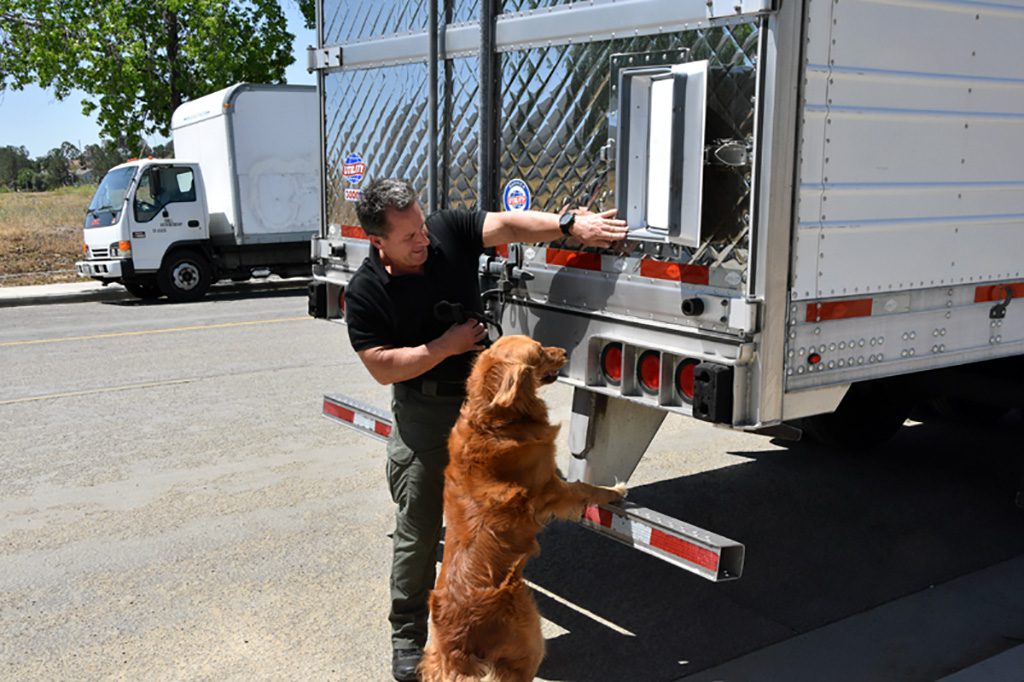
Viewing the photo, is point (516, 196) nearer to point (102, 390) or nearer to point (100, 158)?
point (102, 390)

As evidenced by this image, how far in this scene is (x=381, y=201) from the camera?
365 cm

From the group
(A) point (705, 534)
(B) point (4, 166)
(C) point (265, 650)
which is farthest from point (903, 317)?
(B) point (4, 166)

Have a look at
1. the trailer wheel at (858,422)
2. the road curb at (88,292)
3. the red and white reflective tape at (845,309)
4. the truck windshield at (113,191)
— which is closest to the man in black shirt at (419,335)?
the red and white reflective tape at (845,309)

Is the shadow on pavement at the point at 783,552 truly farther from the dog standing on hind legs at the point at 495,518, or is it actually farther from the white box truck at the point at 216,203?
the white box truck at the point at 216,203

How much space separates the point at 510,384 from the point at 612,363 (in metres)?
0.81

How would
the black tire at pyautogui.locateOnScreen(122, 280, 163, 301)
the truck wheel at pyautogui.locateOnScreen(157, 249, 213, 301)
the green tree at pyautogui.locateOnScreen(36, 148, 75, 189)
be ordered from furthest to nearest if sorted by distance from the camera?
the green tree at pyautogui.locateOnScreen(36, 148, 75, 189) < the black tire at pyautogui.locateOnScreen(122, 280, 163, 301) < the truck wheel at pyautogui.locateOnScreen(157, 249, 213, 301)

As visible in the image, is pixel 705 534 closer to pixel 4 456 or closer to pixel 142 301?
pixel 4 456

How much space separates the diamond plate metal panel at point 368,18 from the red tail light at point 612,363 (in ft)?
6.00

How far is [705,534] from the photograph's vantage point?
362 centimetres

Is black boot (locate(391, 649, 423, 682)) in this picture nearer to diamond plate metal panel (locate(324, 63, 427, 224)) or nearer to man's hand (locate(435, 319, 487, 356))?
man's hand (locate(435, 319, 487, 356))

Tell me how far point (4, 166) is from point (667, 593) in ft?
195

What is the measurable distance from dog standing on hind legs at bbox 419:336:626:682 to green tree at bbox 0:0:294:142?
65.2ft

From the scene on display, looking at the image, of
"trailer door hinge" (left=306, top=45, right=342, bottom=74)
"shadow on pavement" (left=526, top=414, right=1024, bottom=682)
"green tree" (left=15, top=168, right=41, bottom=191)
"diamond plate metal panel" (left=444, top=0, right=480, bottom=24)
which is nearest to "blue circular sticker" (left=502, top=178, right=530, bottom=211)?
"diamond plate metal panel" (left=444, top=0, right=480, bottom=24)

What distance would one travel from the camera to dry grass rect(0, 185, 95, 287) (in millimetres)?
19656
